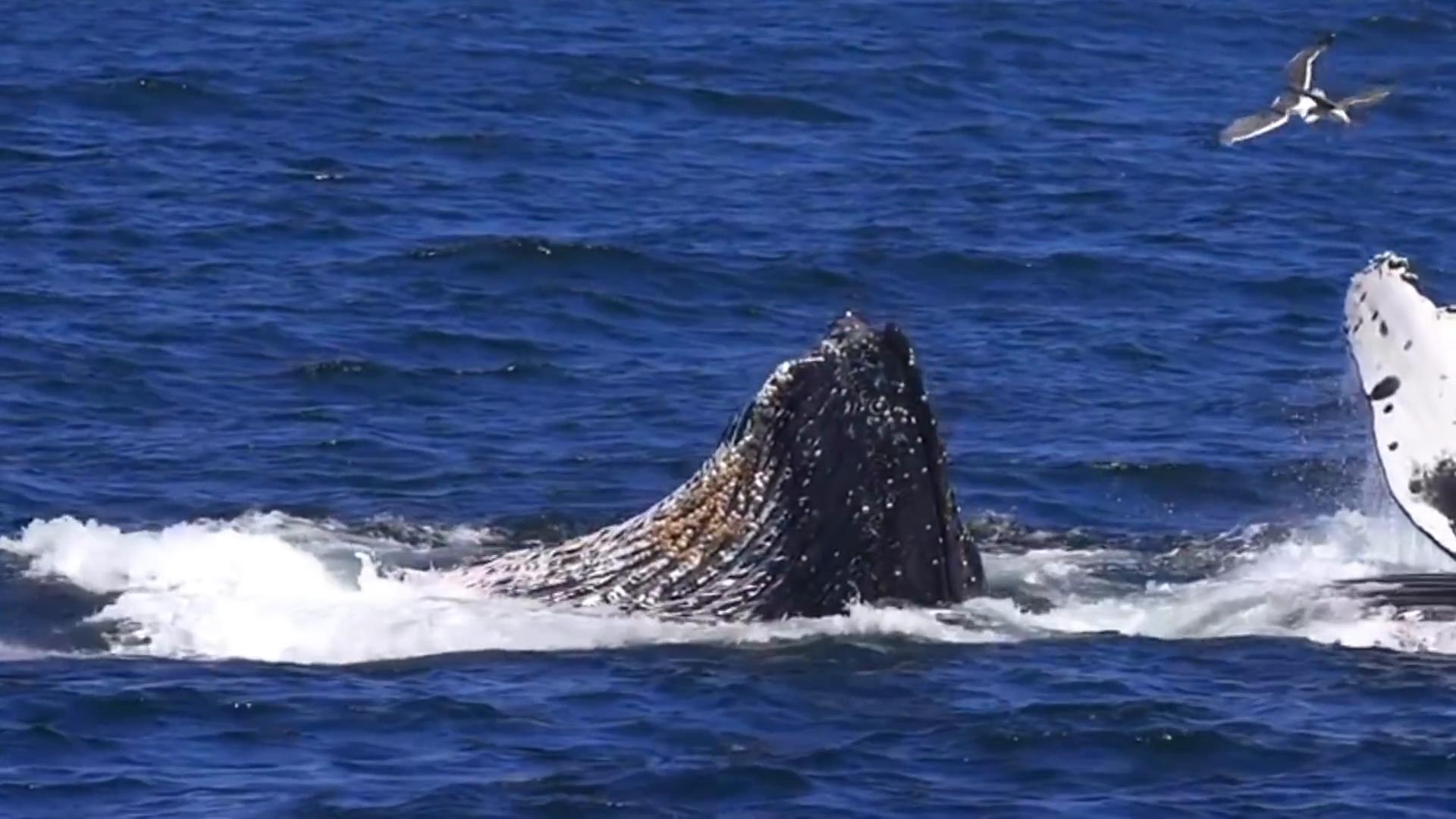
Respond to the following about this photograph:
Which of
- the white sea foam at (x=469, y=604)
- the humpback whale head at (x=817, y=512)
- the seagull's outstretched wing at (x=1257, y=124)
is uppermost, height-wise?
the seagull's outstretched wing at (x=1257, y=124)

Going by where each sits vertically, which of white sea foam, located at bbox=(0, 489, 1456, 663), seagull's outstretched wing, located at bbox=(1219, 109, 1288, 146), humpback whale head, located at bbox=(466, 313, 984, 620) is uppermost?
seagull's outstretched wing, located at bbox=(1219, 109, 1288, 146)

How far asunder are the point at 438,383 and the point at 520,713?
34.7ft

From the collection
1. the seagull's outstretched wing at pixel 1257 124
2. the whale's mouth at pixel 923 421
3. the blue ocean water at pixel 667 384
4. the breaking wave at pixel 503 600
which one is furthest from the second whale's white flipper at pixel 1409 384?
the seagull's outstretched wing at pixel 1257 124

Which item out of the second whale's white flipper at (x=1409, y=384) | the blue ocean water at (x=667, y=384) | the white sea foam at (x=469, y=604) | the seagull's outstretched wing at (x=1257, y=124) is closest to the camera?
the blue ocean water at (x=667, y=384)

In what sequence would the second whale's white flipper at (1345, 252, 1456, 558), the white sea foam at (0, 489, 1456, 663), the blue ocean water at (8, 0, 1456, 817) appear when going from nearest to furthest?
the blue ocean water at (8, 0, 1456, 817)
the second whale's white flipper at (1345, 252, 1456, 558)
the white sea foam at (0, 489, 1456, 663)

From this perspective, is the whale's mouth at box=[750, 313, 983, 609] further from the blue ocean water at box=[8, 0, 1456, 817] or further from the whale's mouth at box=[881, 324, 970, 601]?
the blue ocean water at box=[8, 0, 1456, 817]

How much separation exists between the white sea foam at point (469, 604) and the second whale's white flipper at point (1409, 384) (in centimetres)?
200

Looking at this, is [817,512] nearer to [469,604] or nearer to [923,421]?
[923,421]

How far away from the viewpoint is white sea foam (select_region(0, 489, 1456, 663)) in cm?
2109

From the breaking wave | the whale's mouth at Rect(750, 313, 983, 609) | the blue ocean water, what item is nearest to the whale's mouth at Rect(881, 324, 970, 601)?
the whale's mouth at Rect(750, 313, 983, 609)

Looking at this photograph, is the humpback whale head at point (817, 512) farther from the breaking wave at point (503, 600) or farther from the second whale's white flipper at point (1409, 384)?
the second whale's white flipper at point (1409, 384)

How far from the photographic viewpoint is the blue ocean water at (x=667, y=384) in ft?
62.5

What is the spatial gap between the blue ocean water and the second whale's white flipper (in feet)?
4.14

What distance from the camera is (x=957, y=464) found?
27344 millimetres
